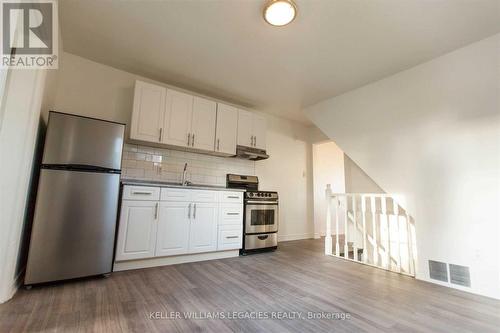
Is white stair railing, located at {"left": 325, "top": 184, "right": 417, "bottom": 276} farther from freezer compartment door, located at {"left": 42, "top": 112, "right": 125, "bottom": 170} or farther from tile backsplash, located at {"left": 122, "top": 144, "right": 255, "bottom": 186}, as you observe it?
freezer compartment door, located at {"left": 42, "top": 112, "right": 125, "bottom": 170}

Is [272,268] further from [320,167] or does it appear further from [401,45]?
[320,167]

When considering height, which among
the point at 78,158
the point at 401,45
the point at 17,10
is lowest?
the point at 78,158

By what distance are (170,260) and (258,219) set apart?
1.42 m

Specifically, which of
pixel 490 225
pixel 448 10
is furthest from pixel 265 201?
pixel 448 10

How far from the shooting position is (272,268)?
2682 millimetres

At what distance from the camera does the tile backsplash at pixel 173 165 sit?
307 cm

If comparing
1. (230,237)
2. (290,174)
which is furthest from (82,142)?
(290,174)

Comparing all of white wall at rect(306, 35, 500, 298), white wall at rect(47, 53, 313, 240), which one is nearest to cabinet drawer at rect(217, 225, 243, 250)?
white wall at rect(47, 53, 313, 240)

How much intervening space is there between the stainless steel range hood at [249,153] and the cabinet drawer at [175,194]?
3.99 feet

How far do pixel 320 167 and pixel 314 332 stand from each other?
4855 millimetres

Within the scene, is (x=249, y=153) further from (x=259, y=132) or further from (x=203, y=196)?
(x=203, y=196)

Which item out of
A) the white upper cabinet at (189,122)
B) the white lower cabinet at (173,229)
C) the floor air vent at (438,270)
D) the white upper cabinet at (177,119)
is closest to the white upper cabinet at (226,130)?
the white upper cabinet at (189,122)

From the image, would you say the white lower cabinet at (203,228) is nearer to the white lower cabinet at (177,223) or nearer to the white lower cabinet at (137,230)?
the white lower cabinet at (177,223)

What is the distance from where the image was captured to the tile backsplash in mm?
3072
